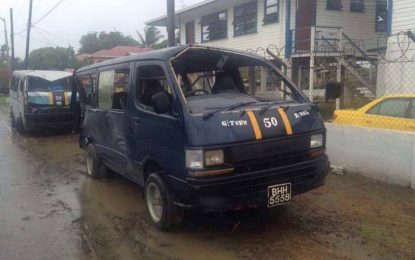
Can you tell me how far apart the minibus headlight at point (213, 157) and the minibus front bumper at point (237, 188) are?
0.15 meters

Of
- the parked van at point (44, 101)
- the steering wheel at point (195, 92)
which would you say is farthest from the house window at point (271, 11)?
the steering wheel at point (195, 92)

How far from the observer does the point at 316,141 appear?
4.88 metres

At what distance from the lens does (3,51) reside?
77.4 meters

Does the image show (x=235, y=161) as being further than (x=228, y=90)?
No

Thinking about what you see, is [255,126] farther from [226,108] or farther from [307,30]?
[307,30]

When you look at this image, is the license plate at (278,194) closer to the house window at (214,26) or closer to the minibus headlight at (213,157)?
the minibus headlight at (213,157)

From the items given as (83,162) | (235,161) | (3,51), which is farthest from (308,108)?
(3,51)

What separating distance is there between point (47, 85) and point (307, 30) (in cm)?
997

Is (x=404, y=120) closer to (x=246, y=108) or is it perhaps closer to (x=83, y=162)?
(x=246, y=108)

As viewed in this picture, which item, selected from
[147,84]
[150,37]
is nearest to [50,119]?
[147,84]

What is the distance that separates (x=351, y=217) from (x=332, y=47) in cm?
1125

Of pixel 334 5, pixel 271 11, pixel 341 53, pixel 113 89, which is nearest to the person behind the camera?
pixel 113 89

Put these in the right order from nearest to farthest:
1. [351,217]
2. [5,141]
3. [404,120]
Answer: [351,217] → [404,120] → [5,141]

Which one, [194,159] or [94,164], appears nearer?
[194,159]
